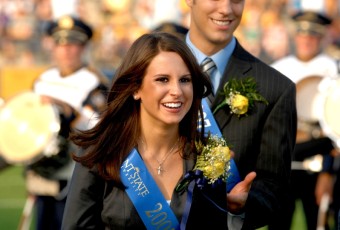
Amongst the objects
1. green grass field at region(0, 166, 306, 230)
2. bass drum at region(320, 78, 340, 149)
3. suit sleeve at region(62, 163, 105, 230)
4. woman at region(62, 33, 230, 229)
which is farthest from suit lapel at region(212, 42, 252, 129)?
green grass field at region(0, 166, 306, 230)

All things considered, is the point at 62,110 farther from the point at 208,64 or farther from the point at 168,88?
the point at 168,88

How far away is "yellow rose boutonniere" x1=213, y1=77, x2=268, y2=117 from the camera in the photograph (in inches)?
190

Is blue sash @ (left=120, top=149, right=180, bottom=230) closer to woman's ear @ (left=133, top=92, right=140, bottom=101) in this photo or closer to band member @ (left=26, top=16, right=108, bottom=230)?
woman's ear @ (left=133, top=92, right=140, bottom=101)

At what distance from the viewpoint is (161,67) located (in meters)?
4.19

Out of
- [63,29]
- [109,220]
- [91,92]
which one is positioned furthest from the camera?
[63,29]

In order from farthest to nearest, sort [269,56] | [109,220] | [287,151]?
1. [269,56]
2. [287,151]
3. [109,220]

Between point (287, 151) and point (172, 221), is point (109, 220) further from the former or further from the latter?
point (287, 151)

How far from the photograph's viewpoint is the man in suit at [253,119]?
4.71 m

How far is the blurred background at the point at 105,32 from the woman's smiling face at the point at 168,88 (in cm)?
1342

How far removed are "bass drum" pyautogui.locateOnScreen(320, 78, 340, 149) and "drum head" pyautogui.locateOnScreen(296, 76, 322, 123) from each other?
47 centimetres

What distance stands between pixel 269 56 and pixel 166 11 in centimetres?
718

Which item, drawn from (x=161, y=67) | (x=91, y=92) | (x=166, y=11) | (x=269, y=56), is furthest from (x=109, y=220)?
(x=269, y=56)

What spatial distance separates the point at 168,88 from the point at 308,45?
5.54 m

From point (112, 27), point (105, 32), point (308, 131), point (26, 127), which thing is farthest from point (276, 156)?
point (112, 27)
